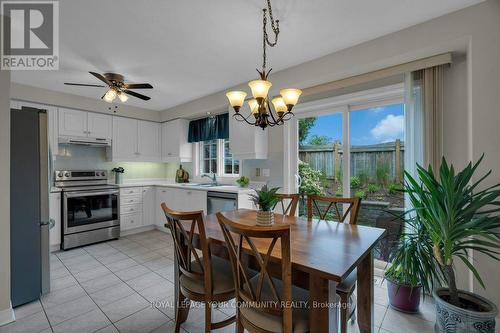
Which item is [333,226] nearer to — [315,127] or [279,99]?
[279,99]

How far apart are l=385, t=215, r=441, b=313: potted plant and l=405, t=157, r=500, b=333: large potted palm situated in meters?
0.07

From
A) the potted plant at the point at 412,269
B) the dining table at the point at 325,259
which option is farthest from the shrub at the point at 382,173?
the dining table at the point at 325,259

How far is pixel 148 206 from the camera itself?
4648mm

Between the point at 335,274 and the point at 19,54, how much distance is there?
372 cm

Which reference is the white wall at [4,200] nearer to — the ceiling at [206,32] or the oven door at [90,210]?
the ceiling at [206,32]

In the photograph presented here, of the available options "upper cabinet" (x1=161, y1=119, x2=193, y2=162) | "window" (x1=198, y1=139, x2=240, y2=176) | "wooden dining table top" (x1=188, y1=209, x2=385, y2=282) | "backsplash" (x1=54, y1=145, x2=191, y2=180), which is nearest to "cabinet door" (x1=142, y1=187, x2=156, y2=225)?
"backsplash" (x1=54, y1=145, x2=191, y2=180)

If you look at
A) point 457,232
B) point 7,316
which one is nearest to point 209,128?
point 7,316

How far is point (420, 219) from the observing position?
184cm

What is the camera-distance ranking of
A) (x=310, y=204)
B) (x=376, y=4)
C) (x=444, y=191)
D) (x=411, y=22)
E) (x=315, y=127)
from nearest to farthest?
(x=444, y=191), (x=376, y=4), (x=411, y=22), (x=310, y=204), (x=315, y=127)

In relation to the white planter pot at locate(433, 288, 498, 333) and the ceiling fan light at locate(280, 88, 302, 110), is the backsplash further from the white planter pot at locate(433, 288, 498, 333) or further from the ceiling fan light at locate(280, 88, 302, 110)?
the white planter pot at locate(433, 288, 498, 333)

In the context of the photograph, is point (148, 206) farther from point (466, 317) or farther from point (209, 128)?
point (466, 317)

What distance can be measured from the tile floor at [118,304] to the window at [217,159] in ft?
6.20

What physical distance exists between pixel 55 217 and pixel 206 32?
3476mm

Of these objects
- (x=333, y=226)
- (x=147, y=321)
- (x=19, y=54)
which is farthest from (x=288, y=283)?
(x=19, y=54)
